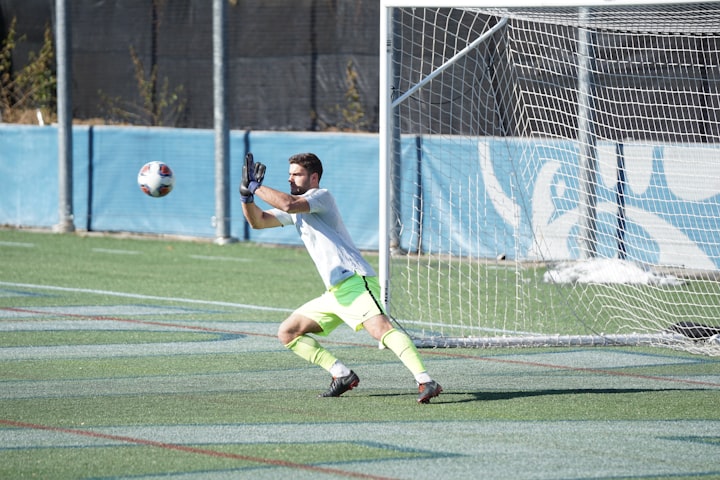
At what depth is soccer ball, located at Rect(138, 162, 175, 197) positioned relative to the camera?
1232 cm

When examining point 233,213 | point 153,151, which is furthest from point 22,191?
point 233,213

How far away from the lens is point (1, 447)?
7.15 metres

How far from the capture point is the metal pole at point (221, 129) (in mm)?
21828

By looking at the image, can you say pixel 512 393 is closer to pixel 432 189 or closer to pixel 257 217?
pixel 257 217

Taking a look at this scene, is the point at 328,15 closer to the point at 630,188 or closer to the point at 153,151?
the point at 153,151

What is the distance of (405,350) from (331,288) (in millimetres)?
665

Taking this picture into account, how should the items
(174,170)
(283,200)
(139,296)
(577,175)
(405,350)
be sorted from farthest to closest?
1. (174,170)
2. (139,296)
3. (577,175)
4. (405,350)
5. (283,200)

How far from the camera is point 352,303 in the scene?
880cm

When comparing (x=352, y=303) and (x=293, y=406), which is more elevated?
(x=352, y=303)

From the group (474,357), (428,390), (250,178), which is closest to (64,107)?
(474,357)

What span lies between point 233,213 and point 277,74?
3644 mm

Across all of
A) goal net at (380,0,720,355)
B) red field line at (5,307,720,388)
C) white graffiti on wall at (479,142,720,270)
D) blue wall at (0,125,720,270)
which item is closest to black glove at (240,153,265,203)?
red field line at (5,307,720,388)

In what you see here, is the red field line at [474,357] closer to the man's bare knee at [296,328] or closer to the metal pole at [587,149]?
the man's bare knee at [296,328]

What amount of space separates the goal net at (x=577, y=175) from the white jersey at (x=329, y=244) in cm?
331
